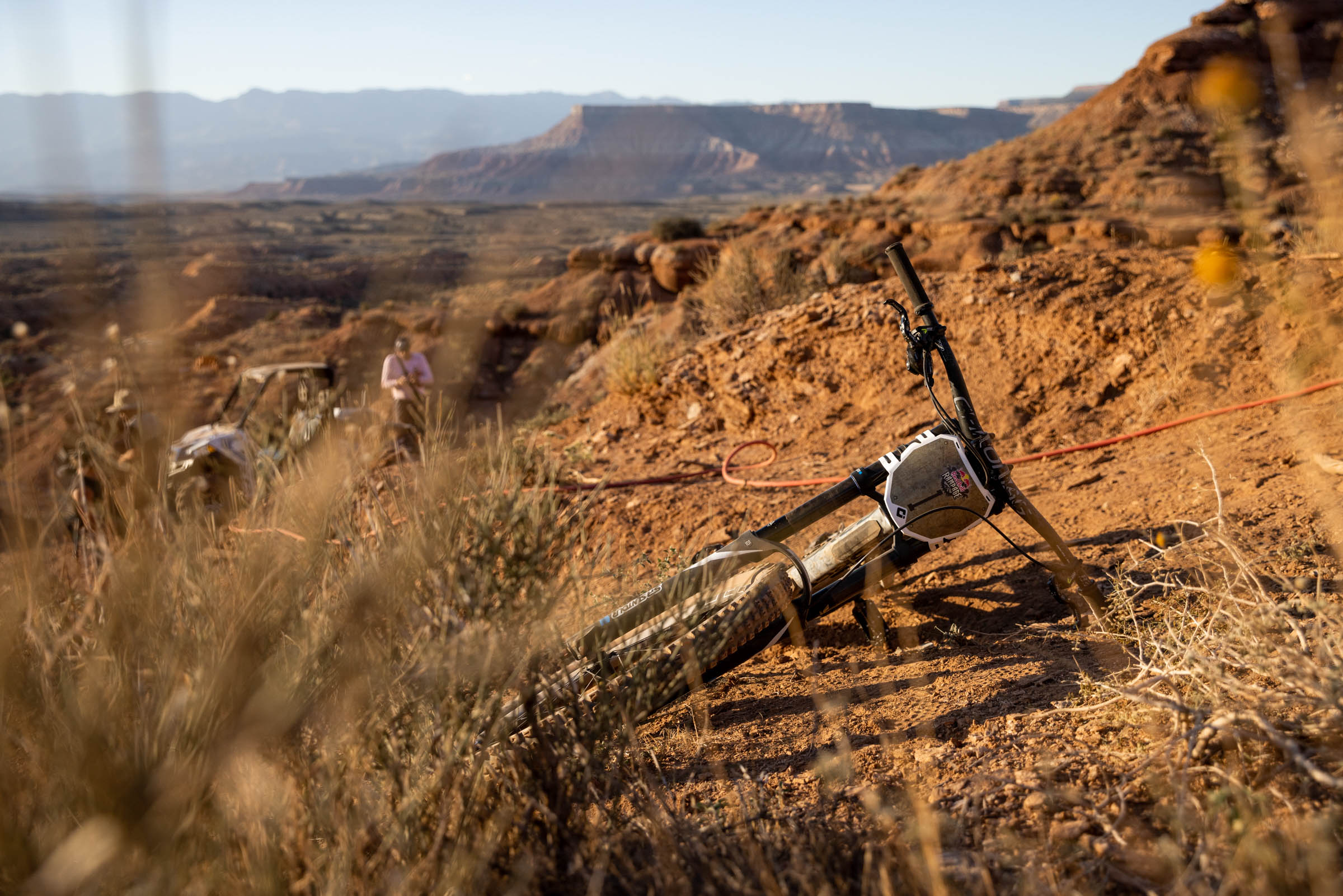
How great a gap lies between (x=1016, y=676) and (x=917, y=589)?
0.99m

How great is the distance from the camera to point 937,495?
9.15 ft

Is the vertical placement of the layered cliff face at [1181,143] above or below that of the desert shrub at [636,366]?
above

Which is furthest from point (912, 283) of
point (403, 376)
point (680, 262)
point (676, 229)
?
point (676, 229)

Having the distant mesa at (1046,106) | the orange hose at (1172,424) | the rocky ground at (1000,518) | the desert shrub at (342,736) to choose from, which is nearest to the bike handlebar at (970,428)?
the rocky ground at (1000,518)

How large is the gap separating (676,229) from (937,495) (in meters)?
16.7

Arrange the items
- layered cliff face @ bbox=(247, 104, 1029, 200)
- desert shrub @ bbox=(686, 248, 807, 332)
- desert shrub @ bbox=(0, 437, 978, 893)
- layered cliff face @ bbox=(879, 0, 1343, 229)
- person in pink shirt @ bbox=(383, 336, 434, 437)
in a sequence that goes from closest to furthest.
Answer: desert shrub @ bbox=(0, 437, 978, 893), person in pink shirt @ bbox=(383, 336, 434, 437), desert shrub @ bbox=(686, 248, 807, 332), layered cliff face @ bbox=(879, 0, 1343, 229), layered cliff face @ bbox=(247, 104, 1029, 200)

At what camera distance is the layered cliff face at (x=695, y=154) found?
106375 mm

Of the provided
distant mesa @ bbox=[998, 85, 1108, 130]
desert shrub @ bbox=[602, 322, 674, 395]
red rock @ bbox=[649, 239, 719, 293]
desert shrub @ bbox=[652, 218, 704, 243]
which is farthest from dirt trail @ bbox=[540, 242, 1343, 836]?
distant mesa @ bbox=[998, 85, 1108, 130]

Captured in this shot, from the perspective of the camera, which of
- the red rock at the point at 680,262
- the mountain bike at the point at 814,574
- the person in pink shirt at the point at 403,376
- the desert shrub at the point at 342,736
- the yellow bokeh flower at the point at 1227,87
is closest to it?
the desert shrub at the point at 342,736

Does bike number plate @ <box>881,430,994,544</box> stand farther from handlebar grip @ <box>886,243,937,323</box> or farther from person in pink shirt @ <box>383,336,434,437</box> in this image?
person in pink shirt @ <box>383,336,434,437</box>

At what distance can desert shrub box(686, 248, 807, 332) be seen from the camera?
9.28m

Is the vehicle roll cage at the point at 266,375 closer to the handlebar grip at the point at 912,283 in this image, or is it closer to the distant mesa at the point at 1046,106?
the handlebar grip at the point at 912,283

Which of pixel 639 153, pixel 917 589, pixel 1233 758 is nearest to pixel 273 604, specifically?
pixel 1233 758

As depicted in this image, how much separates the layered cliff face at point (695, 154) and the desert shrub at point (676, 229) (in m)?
75.7
